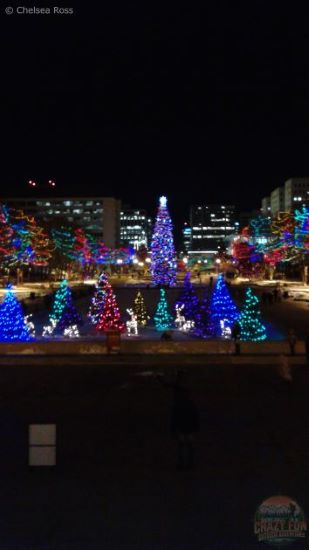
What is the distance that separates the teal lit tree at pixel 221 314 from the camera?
28.5 m

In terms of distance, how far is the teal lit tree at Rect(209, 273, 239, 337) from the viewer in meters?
28.5

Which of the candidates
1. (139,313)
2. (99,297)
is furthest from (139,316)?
(99,297)

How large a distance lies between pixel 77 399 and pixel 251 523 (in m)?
7.55

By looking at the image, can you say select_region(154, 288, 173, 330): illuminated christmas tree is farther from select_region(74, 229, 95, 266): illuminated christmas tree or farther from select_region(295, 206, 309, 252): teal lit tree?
select_region(74, 229, 95, 266): illuminated christmas tree

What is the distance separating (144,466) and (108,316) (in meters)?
19.2

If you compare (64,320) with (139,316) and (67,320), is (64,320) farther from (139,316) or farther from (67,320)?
(139,316)

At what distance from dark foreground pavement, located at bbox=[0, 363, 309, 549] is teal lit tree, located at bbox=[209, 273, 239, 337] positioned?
1208 centimetres

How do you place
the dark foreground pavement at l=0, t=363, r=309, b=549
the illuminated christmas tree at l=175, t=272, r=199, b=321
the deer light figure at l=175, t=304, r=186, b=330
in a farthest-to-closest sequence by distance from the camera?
1. the deer light figure at l=175, t=304, r=186, b=330
2. the illuminated christmas tree at l=175, t=272, r=199, b=321
3. the dark foreground pavement at l=0, t=363, r=309, b=549

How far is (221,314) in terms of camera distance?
29.0 metres

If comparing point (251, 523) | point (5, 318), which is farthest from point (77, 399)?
point (5, 318)

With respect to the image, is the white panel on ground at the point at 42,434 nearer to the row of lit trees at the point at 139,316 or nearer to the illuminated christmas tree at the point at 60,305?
the row of lit trees at the point at 139,316

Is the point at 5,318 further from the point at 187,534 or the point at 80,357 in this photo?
the point at 187,534

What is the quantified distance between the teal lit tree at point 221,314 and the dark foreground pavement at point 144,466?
12.1 meters

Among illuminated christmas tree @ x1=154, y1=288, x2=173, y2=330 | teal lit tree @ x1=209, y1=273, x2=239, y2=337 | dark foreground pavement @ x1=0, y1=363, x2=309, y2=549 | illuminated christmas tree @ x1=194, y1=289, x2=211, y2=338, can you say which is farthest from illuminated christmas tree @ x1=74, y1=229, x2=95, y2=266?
dark foreground pavement @ x1=0, y1=363, x2=309, y2=549
